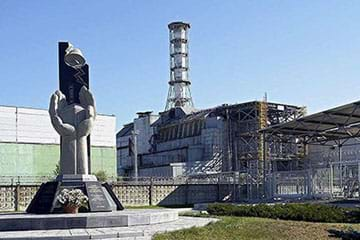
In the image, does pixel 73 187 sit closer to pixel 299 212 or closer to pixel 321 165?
pixel 299 212

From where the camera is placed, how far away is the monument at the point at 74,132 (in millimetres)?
17359

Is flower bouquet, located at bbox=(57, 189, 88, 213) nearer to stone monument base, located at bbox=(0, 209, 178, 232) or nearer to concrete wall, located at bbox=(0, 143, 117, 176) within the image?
stone monument base, located at bbox=(0, 209, 178, 232)

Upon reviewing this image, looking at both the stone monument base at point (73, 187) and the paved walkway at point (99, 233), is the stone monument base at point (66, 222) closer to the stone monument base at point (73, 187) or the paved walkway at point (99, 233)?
the paved walkway at point (99, 233)

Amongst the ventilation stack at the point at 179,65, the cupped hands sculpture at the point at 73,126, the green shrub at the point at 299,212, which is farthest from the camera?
the ventilation stack at the point at 179,65

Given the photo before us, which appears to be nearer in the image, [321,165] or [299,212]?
[299,212]

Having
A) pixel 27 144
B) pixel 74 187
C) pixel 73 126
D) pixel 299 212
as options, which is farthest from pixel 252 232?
pixel 27 144

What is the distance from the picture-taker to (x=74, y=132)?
59.8 feet

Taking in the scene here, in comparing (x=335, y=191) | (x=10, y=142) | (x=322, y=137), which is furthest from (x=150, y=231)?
(x=10, y=142)

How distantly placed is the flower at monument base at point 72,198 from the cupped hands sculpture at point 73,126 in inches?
61.5

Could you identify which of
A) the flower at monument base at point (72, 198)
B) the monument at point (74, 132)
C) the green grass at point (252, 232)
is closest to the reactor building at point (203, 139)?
the monument at point (74, 132)

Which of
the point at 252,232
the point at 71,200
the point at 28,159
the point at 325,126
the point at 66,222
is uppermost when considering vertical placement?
the point at 325,126

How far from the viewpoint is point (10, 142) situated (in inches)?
1804

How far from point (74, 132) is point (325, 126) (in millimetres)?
21590

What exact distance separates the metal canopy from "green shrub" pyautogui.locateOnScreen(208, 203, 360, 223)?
11394 millimetres
